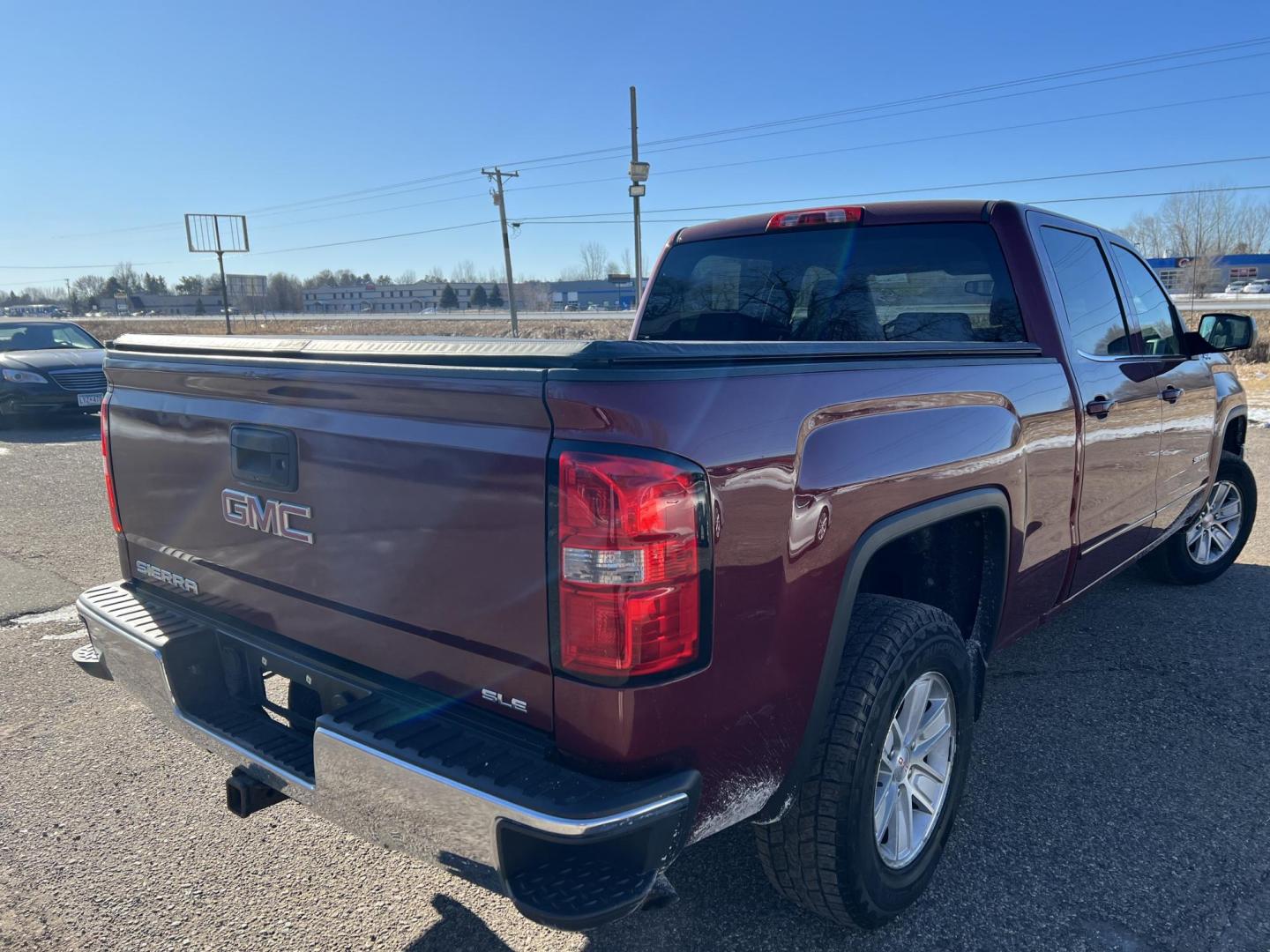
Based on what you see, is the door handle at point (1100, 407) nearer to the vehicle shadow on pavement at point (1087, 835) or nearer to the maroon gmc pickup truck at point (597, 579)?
the maroon gmc pickup truck at point (597, 579)

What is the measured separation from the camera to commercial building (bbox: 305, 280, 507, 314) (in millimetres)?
117750

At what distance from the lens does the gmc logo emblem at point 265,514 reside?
2.17 metres

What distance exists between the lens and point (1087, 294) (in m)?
3.55

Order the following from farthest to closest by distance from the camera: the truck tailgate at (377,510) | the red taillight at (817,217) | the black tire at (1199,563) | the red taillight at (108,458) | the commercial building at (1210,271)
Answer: the commercial building at (1210,271), the black tire at (1199,563), the red taillight at (817,217), the red taillight at (108,458), the truck tailgate at (377,510)

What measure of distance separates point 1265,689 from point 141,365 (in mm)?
4608

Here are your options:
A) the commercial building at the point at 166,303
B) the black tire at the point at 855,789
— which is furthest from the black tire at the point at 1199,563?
the commercial building at the point at 166,303

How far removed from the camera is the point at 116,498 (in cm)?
286

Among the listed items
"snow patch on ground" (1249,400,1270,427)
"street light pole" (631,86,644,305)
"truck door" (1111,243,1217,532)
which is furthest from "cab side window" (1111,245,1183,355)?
"street light pole" (631,86,644,305)

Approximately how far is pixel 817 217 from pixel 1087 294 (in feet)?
3.76

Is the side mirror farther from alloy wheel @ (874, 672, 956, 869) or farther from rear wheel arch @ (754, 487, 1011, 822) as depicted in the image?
alloy wheel @ (874, 672, 956, 869)

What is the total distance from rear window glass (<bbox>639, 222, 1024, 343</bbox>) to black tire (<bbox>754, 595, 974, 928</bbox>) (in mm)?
1454

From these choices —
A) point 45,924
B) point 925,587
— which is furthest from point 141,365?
point 925,587

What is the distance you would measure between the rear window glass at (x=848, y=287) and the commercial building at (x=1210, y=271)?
52.3 meters

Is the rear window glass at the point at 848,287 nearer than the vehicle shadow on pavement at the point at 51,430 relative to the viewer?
Yes
